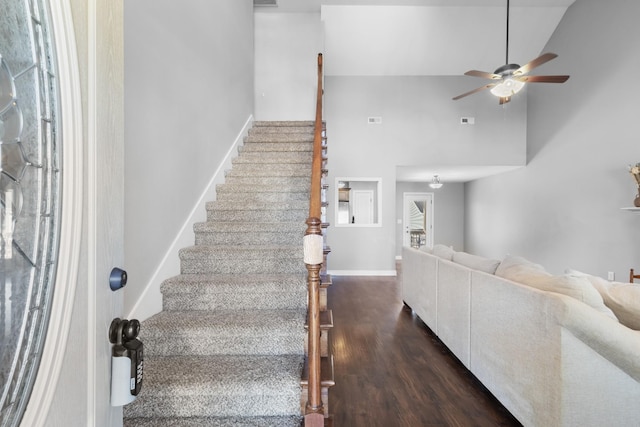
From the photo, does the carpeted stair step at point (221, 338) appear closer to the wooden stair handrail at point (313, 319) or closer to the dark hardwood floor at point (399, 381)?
the wooden stair handrail at point (313, 319)

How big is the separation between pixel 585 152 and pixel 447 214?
4869 millimetres

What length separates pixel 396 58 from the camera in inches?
250

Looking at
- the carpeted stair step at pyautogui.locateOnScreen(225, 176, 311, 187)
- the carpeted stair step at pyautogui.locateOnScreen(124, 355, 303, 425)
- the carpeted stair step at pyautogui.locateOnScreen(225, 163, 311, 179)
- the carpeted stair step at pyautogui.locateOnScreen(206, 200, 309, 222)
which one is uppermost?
the carpeted stair step at pyautogui.locateOnScreen(225, 163, 311, 179)

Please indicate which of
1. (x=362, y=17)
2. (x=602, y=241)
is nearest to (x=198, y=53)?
(x=362, y=17)

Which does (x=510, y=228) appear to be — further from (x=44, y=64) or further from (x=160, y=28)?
(x=44, y=64)

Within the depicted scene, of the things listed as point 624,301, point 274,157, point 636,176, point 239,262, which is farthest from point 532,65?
point 239,262

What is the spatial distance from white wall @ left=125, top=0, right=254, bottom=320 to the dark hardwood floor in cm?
149

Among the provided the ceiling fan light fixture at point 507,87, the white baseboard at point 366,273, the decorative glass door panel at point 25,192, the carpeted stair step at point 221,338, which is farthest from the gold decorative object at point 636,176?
the decorative glass door panel at point 25,192

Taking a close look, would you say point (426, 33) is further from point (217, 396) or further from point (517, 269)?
point (217, 396)

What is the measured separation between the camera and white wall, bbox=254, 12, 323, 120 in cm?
587

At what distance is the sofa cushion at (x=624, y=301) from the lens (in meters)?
1.77

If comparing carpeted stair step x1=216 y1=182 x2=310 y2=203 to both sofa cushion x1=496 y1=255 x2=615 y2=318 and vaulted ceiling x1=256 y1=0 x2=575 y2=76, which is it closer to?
sofa cushion x1=496 y1=255 x2=615 y2=318

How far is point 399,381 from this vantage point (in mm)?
2387

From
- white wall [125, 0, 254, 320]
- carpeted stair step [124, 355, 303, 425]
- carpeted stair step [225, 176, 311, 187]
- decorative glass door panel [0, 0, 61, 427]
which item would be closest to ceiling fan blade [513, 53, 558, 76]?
carpeted stair step [225, 176, 311, 187]
